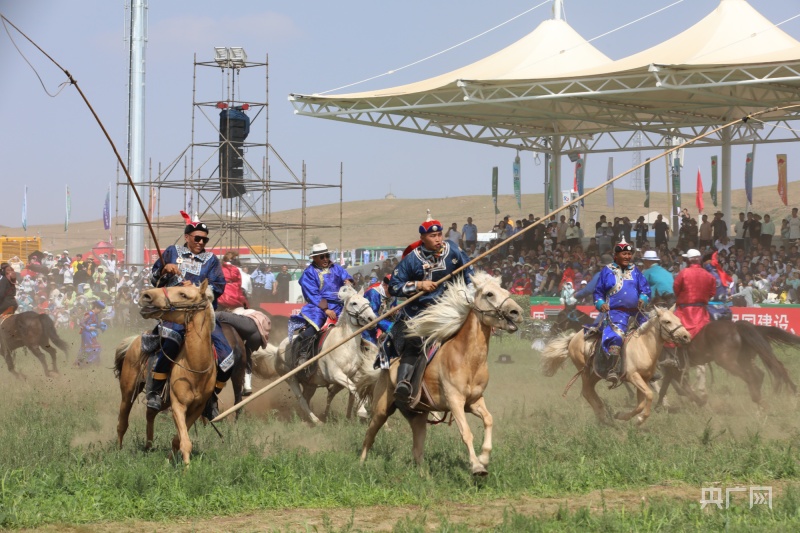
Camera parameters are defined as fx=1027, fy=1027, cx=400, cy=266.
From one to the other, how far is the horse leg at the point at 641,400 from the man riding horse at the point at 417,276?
11.3 ft

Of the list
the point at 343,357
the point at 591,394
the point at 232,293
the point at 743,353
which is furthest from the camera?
the point at 743,353

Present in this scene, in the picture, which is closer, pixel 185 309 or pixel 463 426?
pixel 463 426

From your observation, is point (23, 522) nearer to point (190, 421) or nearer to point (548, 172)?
point (190, 421)

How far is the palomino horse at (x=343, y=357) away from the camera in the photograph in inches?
502

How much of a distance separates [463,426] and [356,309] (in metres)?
4.44

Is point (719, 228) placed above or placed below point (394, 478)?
above

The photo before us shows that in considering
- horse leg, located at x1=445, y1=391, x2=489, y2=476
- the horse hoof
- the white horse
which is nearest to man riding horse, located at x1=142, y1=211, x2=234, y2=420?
horse leg, located at x1=445, y1=391, x2=489, y2=476

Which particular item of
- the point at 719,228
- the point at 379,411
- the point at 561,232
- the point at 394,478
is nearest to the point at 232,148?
the point at 561,232

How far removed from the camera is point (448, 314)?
9.00 metres

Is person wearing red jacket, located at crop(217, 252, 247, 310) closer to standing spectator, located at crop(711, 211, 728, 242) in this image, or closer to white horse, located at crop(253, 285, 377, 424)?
white horse, located at crop(253, 285, 377, 424)

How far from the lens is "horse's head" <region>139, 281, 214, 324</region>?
8.57 meters

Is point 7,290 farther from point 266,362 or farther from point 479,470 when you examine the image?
point 479,470

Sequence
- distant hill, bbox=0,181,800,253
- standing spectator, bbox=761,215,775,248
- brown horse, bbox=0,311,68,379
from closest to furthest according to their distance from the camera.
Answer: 1. brown horse, bbox=0,311,68,379
2. standing spectator, bbox=761,215,775,248
3. distant hill, bbox=0,181,800,253

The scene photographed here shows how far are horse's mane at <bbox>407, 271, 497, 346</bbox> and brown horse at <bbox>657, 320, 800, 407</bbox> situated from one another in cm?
591
